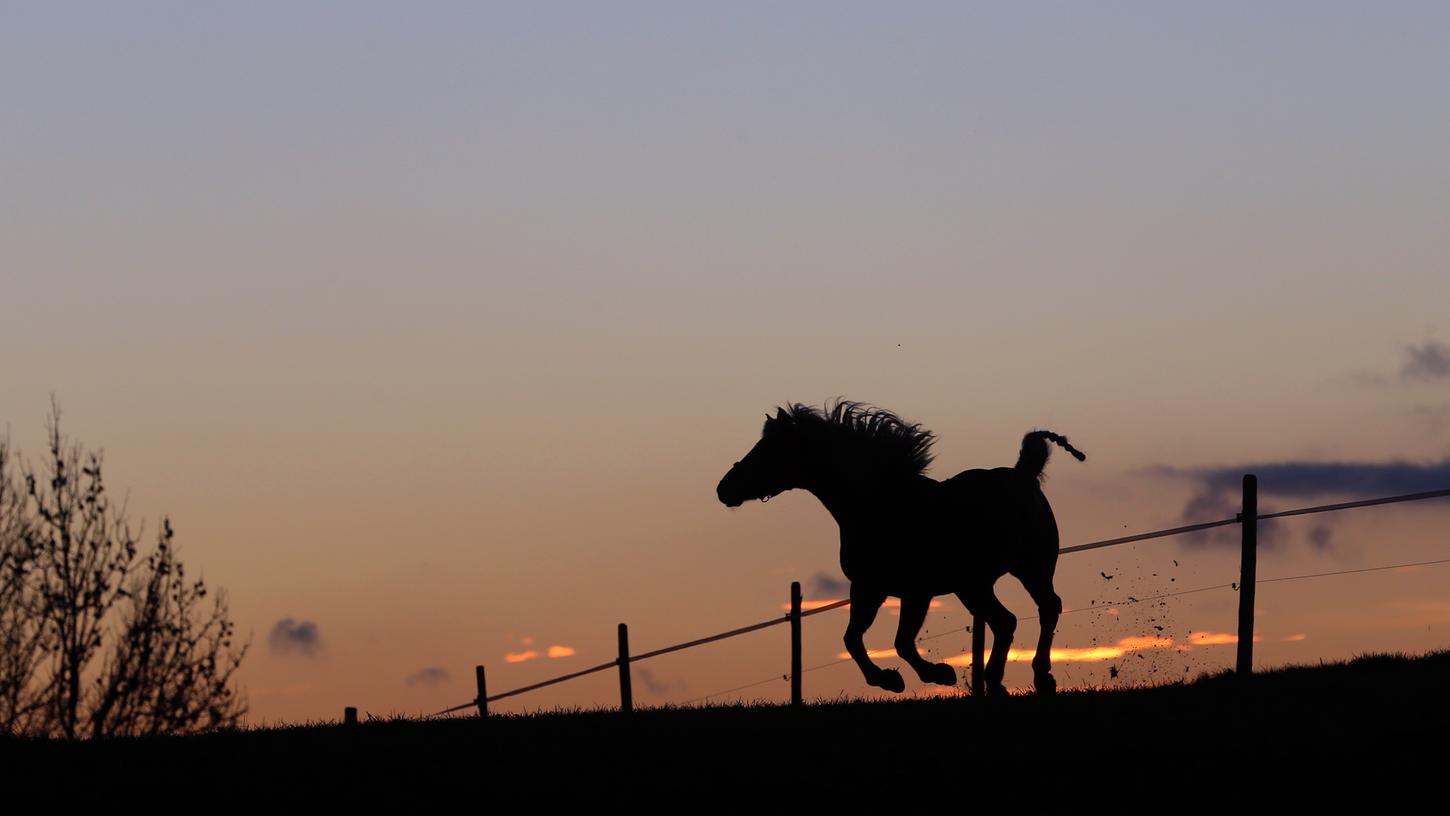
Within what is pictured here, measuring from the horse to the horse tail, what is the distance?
0.38m

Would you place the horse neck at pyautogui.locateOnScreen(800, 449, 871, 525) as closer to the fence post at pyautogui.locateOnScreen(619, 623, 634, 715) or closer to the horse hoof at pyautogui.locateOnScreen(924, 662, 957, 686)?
the horse hoof at pyautogui.locateOnScreen(924, 662, 957, 686)

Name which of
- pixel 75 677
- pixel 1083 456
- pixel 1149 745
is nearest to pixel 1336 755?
pixel 1149 745

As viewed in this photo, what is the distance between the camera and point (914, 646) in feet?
48.9

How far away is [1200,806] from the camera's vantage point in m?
8.38

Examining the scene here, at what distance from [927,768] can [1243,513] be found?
7.94 meters

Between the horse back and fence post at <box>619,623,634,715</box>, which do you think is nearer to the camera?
the horse back

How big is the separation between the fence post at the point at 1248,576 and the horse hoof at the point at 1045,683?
5.89 ft

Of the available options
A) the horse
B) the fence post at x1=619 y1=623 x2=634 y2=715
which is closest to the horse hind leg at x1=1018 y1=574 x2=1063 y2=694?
the horse

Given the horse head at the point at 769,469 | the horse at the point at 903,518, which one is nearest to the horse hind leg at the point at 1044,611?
the horse at the point at 903,518

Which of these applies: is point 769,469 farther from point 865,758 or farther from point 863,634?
point 865,758

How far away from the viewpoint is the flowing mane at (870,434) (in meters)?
15.3

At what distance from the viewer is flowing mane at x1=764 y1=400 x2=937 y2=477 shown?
15344 millimetres

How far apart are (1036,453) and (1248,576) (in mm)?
2245

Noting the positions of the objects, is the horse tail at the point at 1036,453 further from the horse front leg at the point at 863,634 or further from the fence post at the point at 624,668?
the fence post at the point at 624,668
